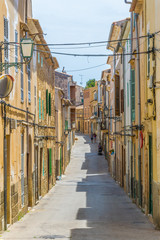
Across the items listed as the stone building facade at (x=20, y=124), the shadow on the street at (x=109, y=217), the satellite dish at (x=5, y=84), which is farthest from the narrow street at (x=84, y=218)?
the satellite dish at (x=5, y=84)

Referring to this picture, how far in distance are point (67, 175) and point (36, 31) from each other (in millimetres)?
20516

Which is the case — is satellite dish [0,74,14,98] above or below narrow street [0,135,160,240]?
above

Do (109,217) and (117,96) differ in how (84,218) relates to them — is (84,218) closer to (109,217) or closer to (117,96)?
(109,217)

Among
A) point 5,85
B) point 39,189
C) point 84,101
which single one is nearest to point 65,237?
point 5,85

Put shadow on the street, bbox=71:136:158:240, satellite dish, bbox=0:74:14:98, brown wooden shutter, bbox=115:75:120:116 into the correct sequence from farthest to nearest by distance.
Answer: brown wooden shutter, bbox=115:75:120:116
shadow on the street, bbox=71:136:158:240
satellite dish, bbox=0:74:14:98

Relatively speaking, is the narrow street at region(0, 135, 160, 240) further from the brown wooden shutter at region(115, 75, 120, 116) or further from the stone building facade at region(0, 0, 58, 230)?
the brown wooden shutter at region(115, 75, 120, 116)

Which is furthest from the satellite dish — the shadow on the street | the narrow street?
the shadow on the street

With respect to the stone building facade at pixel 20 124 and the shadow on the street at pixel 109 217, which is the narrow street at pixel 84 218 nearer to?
the shadow on the street at pixel 109 217

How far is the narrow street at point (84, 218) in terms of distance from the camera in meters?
11.4

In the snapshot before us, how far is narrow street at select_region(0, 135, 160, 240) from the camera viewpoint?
37.2ft

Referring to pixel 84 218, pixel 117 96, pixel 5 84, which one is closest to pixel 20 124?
pixel 84 218

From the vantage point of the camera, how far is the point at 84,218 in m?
15.1

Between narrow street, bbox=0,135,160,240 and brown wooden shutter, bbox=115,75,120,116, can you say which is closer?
narrow street, bbox=0,135,160,240

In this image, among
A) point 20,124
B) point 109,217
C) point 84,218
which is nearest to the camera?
point 20,124
